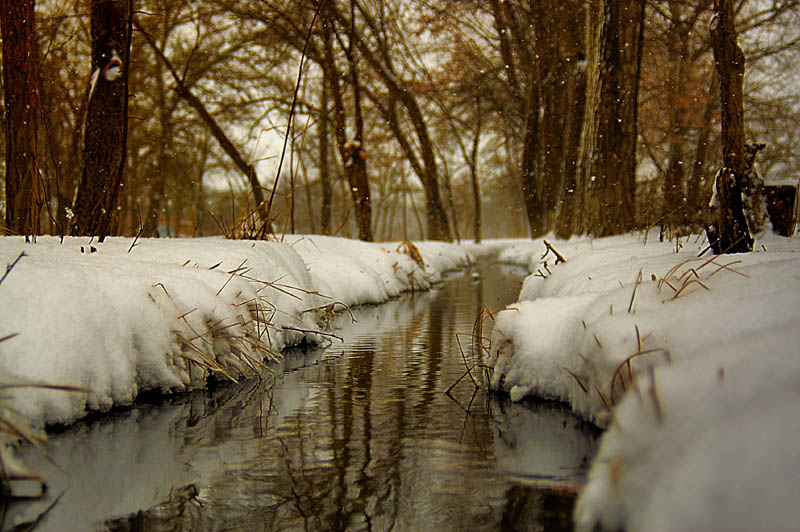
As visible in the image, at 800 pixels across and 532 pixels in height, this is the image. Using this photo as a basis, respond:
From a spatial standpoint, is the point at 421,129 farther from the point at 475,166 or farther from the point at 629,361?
the point at 629,361

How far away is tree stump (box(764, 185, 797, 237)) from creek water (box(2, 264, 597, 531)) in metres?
4.06

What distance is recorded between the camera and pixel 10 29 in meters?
5.28

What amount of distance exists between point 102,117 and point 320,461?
4479 mm

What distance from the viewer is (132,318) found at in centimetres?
241

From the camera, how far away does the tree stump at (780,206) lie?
17.7ft

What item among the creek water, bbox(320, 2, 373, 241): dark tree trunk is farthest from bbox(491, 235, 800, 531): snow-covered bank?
bbox(320, 2, 373, 241): dark tree trunk

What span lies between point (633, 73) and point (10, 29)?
691cm

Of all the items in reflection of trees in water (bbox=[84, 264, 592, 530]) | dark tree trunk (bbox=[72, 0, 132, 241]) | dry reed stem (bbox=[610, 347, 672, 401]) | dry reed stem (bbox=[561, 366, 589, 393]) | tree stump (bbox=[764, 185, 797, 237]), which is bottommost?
reflection of trees in water (bbox=[84, 264, 592, 530])

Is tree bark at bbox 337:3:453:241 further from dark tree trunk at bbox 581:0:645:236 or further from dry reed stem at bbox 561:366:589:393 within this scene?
dry reed stem at bbox 561:366:589:393

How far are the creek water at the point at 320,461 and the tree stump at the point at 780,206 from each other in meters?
4.06

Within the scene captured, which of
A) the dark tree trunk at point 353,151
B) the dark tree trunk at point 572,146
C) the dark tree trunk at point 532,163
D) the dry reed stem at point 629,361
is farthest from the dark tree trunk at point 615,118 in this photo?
the dark tree trunk at point 532,163

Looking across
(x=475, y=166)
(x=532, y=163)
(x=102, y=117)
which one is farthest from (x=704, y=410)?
(x=475, y=166)

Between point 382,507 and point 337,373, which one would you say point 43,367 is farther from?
point 337,373

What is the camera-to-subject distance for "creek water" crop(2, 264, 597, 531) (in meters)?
1.50
